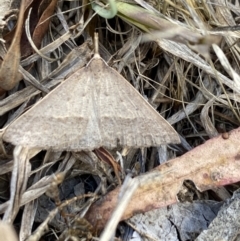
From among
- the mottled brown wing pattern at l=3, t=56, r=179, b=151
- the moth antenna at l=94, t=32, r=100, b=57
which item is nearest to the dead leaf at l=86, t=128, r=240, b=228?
the mottled brown wing pattern at l=3, t=56, r=179, b=151

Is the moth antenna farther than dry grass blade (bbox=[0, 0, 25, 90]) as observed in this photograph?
Yes

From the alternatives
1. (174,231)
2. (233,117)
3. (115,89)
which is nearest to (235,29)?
(233,117)

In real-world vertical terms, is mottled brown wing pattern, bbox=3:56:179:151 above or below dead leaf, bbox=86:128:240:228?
above

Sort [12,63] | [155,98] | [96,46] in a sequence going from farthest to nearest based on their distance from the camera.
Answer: [155,98] < [96,46] < [12,63]

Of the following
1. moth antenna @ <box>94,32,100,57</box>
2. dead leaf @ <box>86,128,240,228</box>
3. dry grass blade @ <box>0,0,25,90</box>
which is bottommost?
dead leaf @ <box>86,128,240,228</box>

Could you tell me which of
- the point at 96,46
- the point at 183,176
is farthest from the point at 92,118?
the point at 183,176

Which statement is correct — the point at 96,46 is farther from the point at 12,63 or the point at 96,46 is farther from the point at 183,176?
the point at 183,176

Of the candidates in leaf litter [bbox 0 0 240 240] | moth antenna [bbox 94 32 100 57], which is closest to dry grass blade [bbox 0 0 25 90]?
leaf litter [bbox 0 0 240 240]

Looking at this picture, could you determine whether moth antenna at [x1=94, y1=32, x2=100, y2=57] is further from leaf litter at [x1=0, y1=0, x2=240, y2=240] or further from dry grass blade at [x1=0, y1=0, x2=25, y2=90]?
dry grass blade at [x1=0, y1=0, x2=25, y2=90]

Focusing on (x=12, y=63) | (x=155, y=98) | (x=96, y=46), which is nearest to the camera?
(x=12, y=63)
